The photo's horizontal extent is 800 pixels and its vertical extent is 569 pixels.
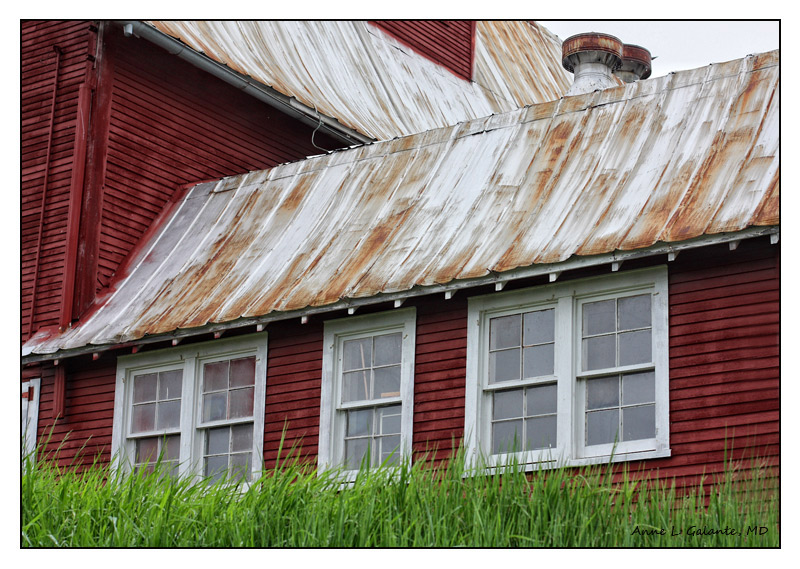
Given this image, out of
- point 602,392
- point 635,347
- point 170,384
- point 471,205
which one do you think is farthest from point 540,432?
point 170,384

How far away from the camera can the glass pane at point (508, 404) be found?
496 inches

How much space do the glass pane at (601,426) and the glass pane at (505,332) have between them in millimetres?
1177

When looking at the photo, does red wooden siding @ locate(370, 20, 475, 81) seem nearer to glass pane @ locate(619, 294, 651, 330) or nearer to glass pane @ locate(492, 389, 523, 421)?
glass pane @ locate(492, 389, 523, 421)

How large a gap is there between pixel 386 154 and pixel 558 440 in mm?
5292

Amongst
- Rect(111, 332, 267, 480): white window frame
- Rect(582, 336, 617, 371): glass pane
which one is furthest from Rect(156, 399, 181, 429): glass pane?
Rect(582, 336, 617, 371): glass pane

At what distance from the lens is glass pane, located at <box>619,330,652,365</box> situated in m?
12.0

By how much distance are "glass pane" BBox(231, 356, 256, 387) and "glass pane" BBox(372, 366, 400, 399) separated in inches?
69.4

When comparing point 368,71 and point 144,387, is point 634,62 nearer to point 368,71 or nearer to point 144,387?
point 368,71

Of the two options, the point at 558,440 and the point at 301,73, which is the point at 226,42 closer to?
the point at 301,73

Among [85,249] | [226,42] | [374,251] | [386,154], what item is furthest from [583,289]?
[226,42]

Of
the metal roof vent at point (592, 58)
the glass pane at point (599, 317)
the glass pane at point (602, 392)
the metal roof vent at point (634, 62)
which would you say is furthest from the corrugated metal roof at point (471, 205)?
the metal roof vent at point (634, 62)

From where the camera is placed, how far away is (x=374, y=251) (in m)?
14.1

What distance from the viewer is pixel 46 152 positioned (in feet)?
57.8

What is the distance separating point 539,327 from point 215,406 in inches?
171
